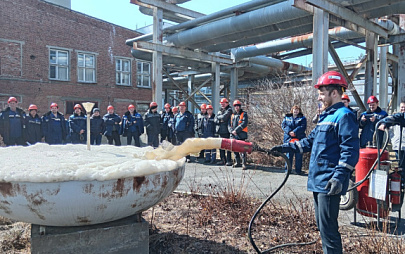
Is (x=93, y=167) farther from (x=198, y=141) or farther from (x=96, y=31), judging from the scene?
(x=96, y=31)

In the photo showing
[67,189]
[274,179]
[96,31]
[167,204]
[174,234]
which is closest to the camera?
[67,189]

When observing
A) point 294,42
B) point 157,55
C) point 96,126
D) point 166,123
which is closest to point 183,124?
point 166,123

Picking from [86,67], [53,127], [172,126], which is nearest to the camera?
[53,127]

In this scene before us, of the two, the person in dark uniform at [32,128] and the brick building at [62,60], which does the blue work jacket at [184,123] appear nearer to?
the person in dark uniform at [32,128]

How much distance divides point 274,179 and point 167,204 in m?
2.85

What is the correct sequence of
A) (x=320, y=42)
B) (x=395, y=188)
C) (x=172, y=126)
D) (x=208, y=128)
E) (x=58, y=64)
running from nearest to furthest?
(x=395, y=188) < (x=320, y=42) < (x=208, y=128) < (x=172, y=126) < (x=58, y=64)

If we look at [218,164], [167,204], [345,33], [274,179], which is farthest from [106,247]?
[345,33]

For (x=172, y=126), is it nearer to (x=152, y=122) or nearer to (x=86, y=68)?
(x=152, y=122)

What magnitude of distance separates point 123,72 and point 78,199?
1811 centimetres

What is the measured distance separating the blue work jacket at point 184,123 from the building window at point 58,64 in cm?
1087

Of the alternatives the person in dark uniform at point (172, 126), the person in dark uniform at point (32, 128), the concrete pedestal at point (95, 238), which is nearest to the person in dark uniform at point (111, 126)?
the person in dark uniform at point (172, 126)

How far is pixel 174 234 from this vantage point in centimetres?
344

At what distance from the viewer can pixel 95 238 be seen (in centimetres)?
271

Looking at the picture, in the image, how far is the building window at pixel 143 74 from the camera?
67.1 feet
